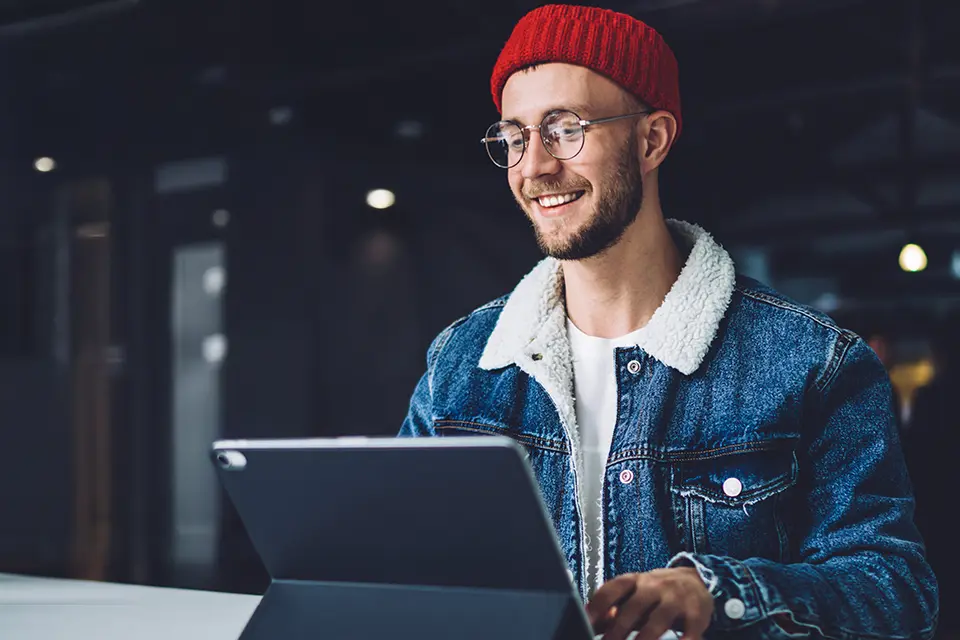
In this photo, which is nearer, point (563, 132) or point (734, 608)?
point (734, 608)

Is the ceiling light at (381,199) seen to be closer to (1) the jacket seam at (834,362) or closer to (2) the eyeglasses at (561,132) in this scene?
(2) the eyeglasses at (561,132)

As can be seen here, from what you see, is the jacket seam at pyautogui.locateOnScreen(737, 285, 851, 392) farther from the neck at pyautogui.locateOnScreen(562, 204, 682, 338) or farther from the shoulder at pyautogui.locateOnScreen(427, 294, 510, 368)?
the shoulder at pyautogui.locateOnScreen(427, 294, 510, 368)

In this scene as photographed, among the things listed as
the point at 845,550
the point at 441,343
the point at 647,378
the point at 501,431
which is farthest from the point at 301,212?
the point at 845,550

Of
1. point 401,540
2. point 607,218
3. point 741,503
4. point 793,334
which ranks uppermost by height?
point 607,218

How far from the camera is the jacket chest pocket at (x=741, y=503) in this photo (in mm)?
1418

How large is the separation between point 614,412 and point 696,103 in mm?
5452

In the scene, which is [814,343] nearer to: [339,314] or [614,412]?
[614,412]

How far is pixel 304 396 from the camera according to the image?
6.42 metres

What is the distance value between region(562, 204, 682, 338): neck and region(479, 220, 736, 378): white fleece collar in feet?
0.11

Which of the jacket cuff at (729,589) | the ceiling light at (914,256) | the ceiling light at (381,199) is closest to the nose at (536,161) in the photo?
the jacket cuff at (729,589)

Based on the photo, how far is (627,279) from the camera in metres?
1.58

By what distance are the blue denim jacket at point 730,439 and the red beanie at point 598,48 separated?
0.82 ft

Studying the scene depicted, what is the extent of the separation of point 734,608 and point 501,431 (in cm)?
59

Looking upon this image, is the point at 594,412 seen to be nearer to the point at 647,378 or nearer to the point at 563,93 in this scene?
the point at 647,378
